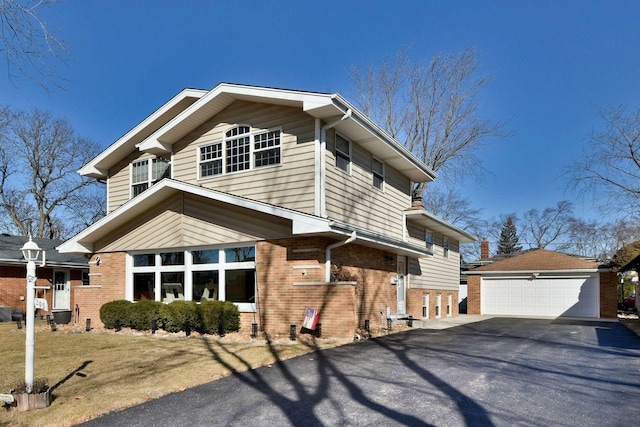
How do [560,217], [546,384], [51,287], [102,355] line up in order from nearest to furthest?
1. [546,384]
2. [102,355]
3. [51,287]
4. [560,217]

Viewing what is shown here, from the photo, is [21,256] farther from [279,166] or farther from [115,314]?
[279,166]

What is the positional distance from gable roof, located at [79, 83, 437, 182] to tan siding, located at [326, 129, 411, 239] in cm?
48

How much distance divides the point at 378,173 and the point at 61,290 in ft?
58.6

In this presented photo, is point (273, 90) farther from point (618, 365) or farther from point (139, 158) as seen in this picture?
point (618, 365)

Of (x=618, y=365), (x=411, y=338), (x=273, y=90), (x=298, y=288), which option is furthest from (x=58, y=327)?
(x=618, y=365)

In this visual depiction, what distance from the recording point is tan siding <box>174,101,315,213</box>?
12133 millimetres

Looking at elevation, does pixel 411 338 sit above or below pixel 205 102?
below

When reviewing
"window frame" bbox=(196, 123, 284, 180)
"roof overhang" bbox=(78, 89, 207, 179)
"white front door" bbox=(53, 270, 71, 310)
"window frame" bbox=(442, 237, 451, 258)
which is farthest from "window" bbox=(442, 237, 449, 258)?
"white front door" bbox=(53, 270, 71, 310)

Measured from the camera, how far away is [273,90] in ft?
40.8

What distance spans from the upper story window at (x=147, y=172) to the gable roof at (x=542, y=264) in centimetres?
1694

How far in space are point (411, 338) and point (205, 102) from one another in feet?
29.4

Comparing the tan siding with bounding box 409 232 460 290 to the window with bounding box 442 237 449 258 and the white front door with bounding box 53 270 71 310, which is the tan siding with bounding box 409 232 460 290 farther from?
the white front door with bounding box 53 270 71 310

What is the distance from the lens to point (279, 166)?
1266cm

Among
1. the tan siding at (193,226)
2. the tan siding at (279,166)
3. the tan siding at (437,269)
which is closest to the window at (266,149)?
the tan siding at (279,166)
